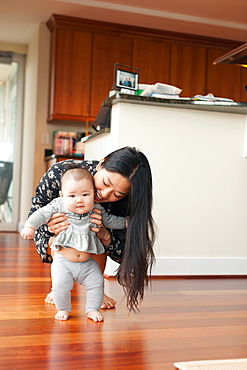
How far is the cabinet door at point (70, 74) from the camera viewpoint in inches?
213

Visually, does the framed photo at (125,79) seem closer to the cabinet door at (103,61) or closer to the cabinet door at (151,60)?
the cabinet door at (103,61)

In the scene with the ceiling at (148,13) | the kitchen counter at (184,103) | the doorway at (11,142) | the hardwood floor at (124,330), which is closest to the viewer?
the hardwood floor at (124,330)

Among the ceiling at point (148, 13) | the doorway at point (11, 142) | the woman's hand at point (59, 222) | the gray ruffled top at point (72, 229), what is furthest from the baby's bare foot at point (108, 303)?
the doorway at point (11, 142)

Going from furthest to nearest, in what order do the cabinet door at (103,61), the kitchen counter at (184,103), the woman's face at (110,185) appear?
the cabinet door at (103,61), the kitchen counter at (184,103), the woman's face at (110,185)

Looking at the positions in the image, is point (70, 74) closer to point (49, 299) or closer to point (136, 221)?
point (49, 299)

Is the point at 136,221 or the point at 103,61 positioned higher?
the point at 103,61

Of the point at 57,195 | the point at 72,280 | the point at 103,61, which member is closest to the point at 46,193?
the point at 57,195

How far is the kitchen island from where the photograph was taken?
9.59 feet

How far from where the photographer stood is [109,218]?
1942 millimetres

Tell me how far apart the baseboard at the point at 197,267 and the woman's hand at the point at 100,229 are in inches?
33.0

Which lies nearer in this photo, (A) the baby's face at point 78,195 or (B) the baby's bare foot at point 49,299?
(A) the baby's face at point 78,195

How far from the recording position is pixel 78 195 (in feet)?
5.86

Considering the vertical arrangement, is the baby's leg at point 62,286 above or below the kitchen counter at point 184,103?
below

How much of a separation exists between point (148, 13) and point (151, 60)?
546 millimetres
